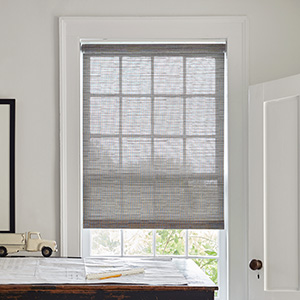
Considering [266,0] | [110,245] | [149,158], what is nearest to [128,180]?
[149,158]

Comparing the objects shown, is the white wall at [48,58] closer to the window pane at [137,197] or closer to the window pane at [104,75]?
the window pane at [104,75]

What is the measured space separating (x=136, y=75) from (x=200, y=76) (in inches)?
14.7

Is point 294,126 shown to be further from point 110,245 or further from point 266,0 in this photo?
point 110,245

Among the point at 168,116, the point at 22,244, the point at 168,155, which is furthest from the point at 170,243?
the point at 22,244

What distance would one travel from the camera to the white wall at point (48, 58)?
9.21ft

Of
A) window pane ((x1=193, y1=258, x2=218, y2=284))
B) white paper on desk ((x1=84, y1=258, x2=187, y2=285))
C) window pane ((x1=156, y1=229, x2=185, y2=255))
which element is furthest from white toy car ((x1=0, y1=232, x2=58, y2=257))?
window pane ((x1=193, y1=258, x2=218, y2=284))

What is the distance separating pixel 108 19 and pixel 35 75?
528mm

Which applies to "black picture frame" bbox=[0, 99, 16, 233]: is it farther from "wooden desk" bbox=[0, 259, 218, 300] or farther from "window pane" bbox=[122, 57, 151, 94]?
"wooden desk" bbox=[0, 259, 218, 300]

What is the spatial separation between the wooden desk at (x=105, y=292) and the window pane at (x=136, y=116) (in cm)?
109

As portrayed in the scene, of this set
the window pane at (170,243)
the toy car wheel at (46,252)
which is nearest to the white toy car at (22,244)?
the toy car wheel at (46,252)

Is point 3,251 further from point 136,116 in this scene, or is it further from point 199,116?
point 199,116

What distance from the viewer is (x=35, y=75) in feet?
9.24

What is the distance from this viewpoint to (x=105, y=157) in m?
2.83

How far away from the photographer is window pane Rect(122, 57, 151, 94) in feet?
9.35
